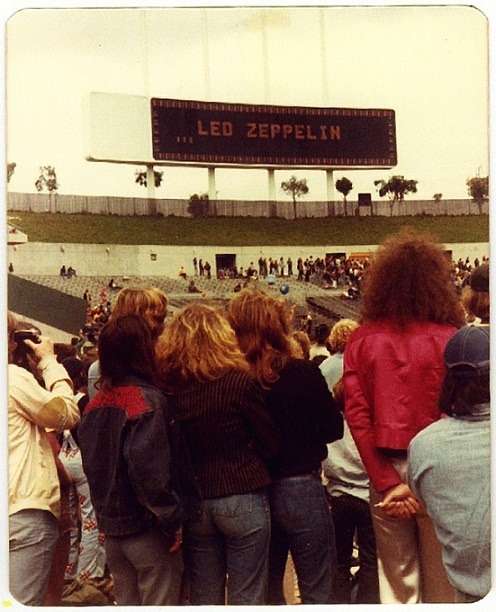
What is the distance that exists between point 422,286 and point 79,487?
1456 mm

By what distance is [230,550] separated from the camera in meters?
2.60

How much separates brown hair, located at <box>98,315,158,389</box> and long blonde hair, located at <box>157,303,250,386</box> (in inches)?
2.2

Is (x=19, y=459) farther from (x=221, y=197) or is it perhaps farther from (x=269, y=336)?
(x=221, y=197)

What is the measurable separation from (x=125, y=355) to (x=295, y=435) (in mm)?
628

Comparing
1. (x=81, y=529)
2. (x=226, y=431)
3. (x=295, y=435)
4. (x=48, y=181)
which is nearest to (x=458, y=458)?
(x=295, y=435)

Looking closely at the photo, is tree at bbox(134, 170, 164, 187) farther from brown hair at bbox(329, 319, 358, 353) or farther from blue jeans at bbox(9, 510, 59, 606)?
blue jeans at bbox(9, 510, 59, 606)

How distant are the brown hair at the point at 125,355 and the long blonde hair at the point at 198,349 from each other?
6 centimetres

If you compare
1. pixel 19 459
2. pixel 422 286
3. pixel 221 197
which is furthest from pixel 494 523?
pixel 19 459

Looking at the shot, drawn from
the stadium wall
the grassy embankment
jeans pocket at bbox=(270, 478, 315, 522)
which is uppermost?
the stadium wall

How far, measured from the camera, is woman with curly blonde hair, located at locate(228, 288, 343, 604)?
2.64m

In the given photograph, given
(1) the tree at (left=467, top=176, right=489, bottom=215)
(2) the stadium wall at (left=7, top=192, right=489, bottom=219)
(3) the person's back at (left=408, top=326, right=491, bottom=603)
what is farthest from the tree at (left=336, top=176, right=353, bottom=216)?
(3) the person's back at (left=408, top=326, right=491, bottom=603)

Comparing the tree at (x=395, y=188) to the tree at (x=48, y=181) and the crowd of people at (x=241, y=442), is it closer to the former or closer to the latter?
the crowd of people at (x=241, y=442)

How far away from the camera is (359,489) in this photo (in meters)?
2.95

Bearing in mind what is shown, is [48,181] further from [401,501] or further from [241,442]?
[401,501]
